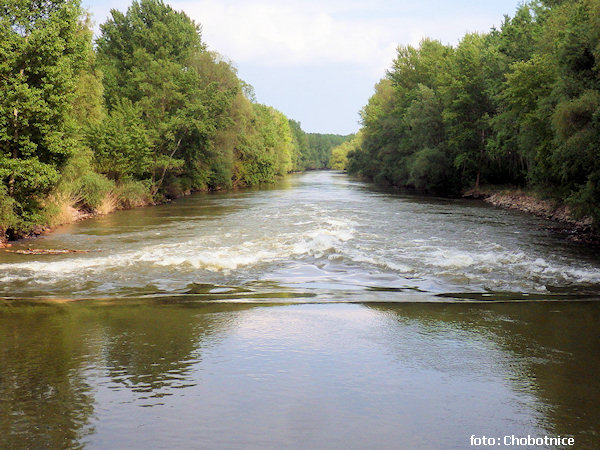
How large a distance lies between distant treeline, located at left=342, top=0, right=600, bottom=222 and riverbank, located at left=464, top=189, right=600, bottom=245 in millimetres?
1101

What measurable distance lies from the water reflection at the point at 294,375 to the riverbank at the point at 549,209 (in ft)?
39.6

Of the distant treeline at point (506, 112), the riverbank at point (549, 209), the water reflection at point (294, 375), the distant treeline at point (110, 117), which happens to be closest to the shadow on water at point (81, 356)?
the water reflection at point (294, 375)

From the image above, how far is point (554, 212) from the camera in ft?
96.1

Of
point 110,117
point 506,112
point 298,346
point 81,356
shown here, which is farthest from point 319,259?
point 110,117

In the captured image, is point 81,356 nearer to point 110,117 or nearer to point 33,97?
point 33,97

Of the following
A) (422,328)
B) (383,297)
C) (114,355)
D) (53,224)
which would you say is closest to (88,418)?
(114,355)

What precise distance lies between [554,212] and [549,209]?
1.15 m

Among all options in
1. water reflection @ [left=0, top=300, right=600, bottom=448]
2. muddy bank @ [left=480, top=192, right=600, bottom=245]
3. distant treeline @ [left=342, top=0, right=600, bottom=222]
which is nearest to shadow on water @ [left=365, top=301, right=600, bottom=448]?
water reflection @ [left=0, top=300, right=600, bottom=448]

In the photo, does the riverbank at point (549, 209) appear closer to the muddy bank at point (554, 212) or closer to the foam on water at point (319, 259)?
the muddy bank at point (554, 212)

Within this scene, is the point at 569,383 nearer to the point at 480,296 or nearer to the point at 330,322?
the point at 330,322

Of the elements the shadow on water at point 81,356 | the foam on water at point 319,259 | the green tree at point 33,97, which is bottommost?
the shadow on water at point 81,356

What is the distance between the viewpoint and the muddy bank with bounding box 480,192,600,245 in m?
21.4

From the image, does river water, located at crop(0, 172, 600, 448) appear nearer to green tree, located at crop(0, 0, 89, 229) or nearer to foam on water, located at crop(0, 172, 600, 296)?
foam on water, located at crop(0, 172, 600, 296)

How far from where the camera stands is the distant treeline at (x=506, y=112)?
19.9 metres
